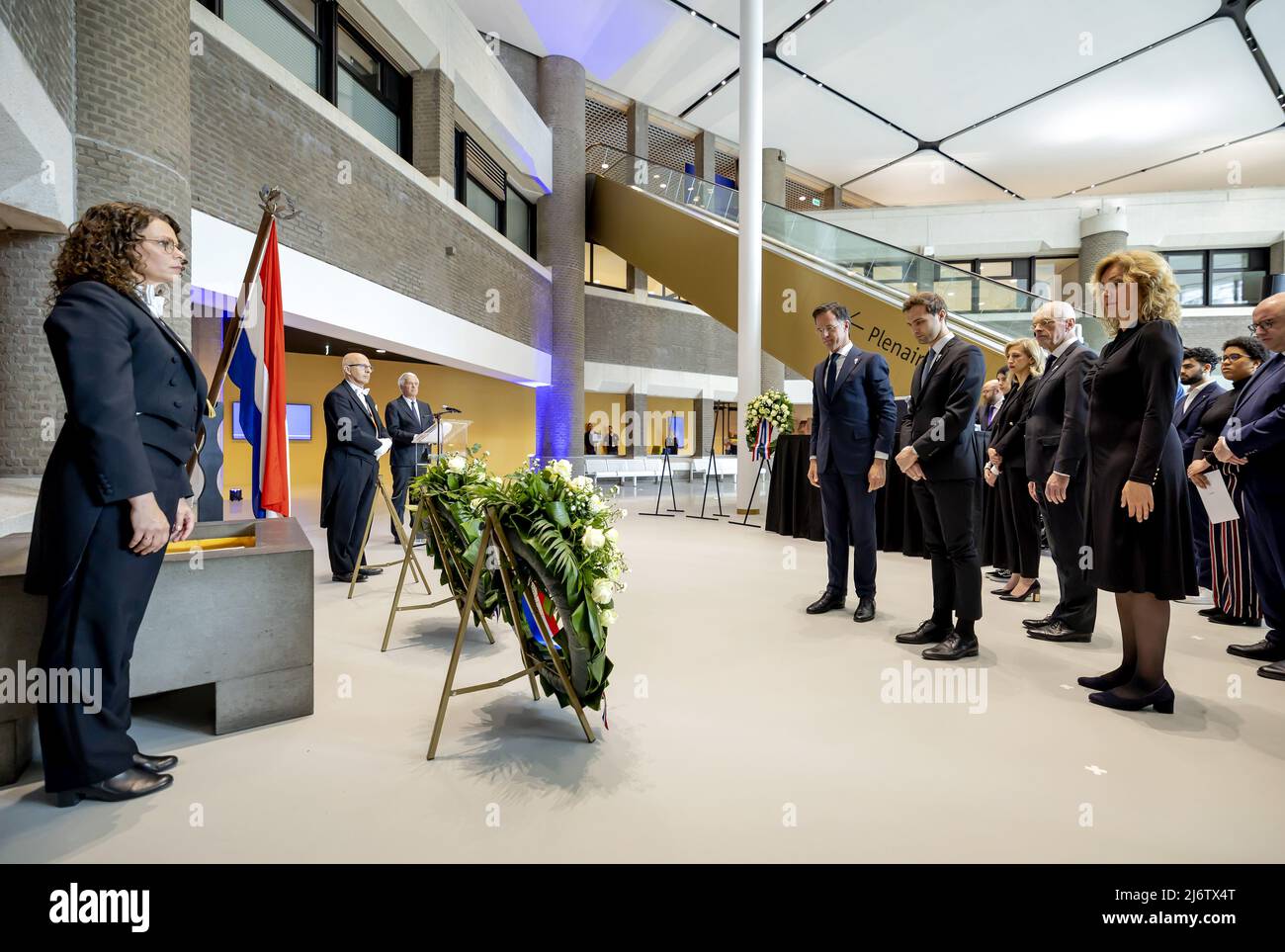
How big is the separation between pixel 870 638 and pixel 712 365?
15521 mm

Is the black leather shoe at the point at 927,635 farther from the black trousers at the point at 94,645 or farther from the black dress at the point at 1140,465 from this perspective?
the black trousers at the point at 94,645

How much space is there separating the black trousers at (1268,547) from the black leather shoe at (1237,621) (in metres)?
0.86

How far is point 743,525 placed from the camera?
9.01m

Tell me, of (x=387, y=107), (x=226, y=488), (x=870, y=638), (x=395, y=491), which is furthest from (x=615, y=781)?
(x=226, y=488)

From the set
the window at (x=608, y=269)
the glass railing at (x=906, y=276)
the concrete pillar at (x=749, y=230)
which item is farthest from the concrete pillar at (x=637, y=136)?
the concrete pillar at (x=749, y=230)

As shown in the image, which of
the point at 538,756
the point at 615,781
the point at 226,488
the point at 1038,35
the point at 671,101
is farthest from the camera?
the point at 671,101

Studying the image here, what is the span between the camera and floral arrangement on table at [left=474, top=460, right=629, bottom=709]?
2258 millimetres

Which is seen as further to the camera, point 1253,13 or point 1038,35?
point 1038,35

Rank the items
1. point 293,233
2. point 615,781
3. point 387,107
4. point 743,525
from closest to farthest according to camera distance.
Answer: point 615,781 → point 293,233 → point 743,525 → point 387,107

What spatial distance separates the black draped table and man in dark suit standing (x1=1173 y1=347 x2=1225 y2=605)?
6.90 ft

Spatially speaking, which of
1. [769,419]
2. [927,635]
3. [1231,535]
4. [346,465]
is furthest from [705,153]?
[927,635]

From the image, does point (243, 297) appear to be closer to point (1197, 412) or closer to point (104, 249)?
point (104, 249)
